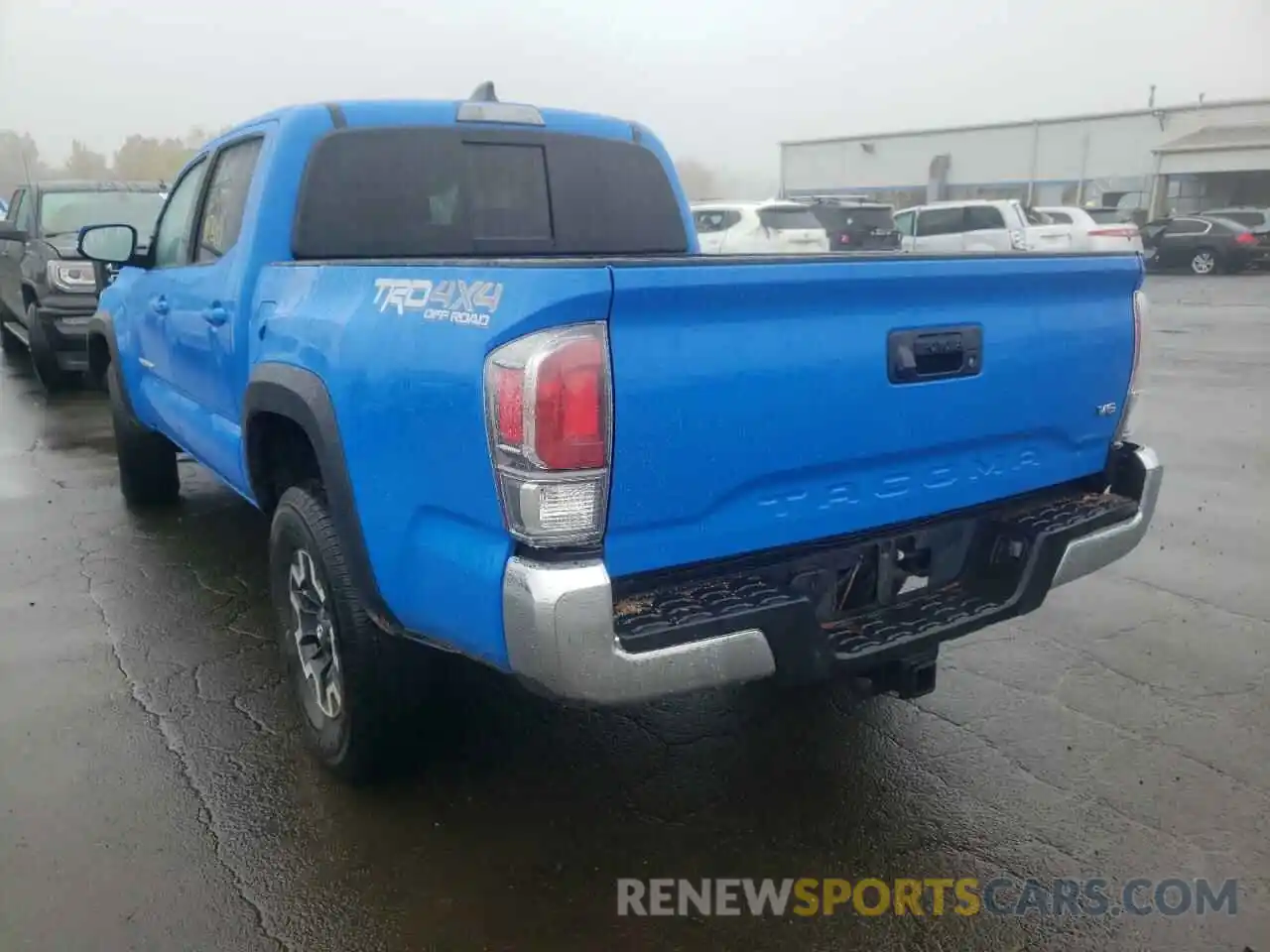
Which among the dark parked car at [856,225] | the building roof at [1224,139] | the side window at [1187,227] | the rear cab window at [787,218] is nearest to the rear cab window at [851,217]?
the dark parked car at [856,225]

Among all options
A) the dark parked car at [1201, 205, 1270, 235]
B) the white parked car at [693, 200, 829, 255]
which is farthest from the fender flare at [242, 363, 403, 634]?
the dark parked car at [1201, 205, 1270, 235]

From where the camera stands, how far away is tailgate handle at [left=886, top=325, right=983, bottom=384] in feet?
8.22

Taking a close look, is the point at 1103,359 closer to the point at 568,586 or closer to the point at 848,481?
the point at 848,481

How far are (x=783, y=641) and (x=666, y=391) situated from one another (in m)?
0.65

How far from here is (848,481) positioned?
2535 millimetres

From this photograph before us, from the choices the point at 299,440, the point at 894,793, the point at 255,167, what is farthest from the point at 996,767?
the point at 255,167

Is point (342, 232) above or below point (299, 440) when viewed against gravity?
above

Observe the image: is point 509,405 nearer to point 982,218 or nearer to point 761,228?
point 761,228

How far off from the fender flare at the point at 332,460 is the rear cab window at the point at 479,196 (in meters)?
0.77

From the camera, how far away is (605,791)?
3.09 meters

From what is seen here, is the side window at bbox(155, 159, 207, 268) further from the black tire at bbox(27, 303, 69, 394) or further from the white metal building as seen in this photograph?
the white metal building

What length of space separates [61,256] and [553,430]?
338 inches

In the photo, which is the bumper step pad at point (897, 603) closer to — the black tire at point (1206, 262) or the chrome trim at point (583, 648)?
the chrome trim at point (583, 648)

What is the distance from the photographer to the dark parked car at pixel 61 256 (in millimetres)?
9102
